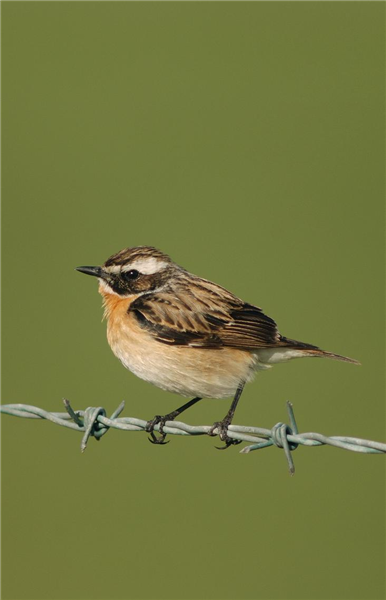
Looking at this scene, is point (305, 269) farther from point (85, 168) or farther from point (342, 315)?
point (85, 168)

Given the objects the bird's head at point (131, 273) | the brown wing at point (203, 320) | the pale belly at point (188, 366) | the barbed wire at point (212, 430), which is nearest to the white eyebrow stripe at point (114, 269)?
the bird's head at point (131, 273)

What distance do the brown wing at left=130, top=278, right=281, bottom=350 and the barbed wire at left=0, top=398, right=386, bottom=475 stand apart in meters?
0.73

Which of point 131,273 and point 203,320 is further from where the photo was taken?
point 131,273

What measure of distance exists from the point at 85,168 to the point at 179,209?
2202 millimetres

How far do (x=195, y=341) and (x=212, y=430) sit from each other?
0.96 metres

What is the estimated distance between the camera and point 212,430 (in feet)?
18.5

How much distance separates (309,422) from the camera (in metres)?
10.6

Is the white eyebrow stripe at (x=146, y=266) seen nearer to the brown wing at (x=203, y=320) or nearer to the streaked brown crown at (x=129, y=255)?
the streaked brown crown at (x=129, y=255)

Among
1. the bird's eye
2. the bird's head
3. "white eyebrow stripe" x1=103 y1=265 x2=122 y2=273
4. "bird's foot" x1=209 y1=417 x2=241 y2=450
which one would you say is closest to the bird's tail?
"bird's foot" x1=209 y1=417 x2=241 y2=450

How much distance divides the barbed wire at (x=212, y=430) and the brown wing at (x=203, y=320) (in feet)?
2.41

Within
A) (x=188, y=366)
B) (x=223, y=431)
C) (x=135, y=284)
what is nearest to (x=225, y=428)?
(x=223, y=431)

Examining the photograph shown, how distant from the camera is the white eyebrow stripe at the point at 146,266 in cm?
695

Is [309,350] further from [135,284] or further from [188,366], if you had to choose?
[135,284]

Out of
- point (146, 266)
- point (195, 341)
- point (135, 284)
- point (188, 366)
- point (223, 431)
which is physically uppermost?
point (146, 266)
